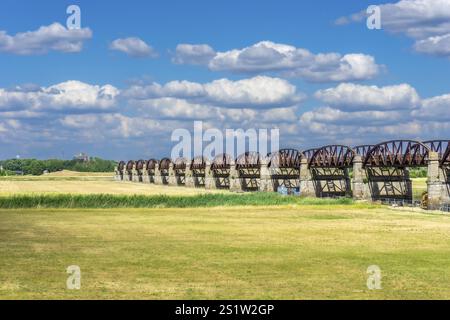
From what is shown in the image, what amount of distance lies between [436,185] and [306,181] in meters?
43.2

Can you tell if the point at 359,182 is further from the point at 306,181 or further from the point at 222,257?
the point at 222,257

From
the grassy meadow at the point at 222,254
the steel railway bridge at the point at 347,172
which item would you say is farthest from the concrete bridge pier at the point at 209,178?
the grassy meadow at the point at 222,254

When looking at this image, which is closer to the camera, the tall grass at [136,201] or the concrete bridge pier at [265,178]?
the tall grass at [136,201]

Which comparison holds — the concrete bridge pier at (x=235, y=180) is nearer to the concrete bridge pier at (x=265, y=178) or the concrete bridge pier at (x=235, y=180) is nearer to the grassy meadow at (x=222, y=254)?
the concrete bridge pier at (x=265, y=178)

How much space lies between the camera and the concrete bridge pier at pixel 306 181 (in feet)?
429

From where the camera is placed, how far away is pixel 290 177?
14950 centimetres

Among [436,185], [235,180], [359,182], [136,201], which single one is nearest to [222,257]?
[136,201]

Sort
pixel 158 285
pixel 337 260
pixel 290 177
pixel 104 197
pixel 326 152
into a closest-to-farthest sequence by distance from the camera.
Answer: pixel 158 285 → pixel 337 260 → pixel 104 197 → pixel 326 152 → pixel 290 177

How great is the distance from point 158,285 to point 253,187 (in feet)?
448

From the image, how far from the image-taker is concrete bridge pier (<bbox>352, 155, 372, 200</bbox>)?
11188 centimetres

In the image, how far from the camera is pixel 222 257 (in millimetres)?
39250

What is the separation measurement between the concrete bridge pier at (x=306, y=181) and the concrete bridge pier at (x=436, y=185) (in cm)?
3941
